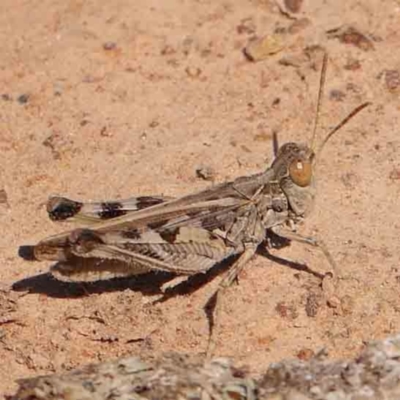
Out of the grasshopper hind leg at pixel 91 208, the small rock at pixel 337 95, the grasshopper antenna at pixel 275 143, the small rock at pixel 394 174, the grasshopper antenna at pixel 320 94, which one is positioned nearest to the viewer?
the grasshopper hind leg at pixel 91 208

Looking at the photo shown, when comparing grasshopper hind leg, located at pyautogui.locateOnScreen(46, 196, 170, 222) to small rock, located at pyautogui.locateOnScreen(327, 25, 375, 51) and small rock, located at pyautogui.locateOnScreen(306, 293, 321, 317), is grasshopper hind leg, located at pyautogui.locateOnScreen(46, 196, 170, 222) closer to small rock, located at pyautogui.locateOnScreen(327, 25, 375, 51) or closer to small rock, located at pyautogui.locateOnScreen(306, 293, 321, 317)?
small rock, located at pyautogui.locateOnScreen(306, 293, 321, 317)

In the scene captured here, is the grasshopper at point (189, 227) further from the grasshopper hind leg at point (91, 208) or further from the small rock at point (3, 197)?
the small rock at point (3, 197)

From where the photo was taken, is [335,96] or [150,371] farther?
[335,96]

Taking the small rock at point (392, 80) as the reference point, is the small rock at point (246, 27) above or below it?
above

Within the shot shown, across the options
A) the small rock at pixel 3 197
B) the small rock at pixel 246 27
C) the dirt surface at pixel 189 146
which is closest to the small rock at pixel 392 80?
the dirt surface at pixel 189 146

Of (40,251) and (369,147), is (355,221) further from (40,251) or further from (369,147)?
(40,251)

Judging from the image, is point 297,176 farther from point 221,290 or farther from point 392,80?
point 392,80

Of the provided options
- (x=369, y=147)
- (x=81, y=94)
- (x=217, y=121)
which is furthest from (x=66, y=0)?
(x=369, y=147)
